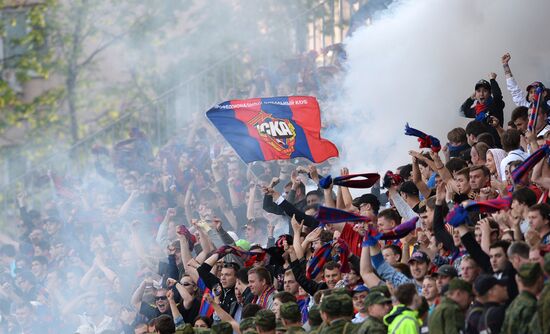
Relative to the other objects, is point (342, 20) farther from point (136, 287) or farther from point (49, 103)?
point (49, 103)

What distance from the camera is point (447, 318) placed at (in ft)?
29.3

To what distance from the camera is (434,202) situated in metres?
10.9

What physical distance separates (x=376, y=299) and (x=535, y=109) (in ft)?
11.8

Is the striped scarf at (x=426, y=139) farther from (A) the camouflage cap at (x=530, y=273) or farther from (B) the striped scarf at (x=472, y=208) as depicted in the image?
(A) the camouflage cap at (x=530, y=273)

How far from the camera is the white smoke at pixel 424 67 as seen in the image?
53.0 feet

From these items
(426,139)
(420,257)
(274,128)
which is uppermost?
(274,128)

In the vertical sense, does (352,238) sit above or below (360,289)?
above

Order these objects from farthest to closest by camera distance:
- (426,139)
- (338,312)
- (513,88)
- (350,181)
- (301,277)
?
1. (513,88)
2. (426,139)
3. (350,181)
4. (301,277)
5. (338,312)

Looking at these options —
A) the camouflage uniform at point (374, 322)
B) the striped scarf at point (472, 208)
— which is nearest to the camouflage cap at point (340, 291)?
the camouflage uniform at point (374, 322)

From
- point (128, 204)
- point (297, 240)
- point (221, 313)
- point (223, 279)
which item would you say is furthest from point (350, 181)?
point (128, 204)

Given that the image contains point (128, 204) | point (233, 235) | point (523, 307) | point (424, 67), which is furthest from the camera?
point (128, 204)

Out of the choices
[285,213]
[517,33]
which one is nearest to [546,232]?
[285,213]

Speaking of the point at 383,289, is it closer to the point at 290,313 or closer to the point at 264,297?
the point at 290,313

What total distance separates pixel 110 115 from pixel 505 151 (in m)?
16.4
